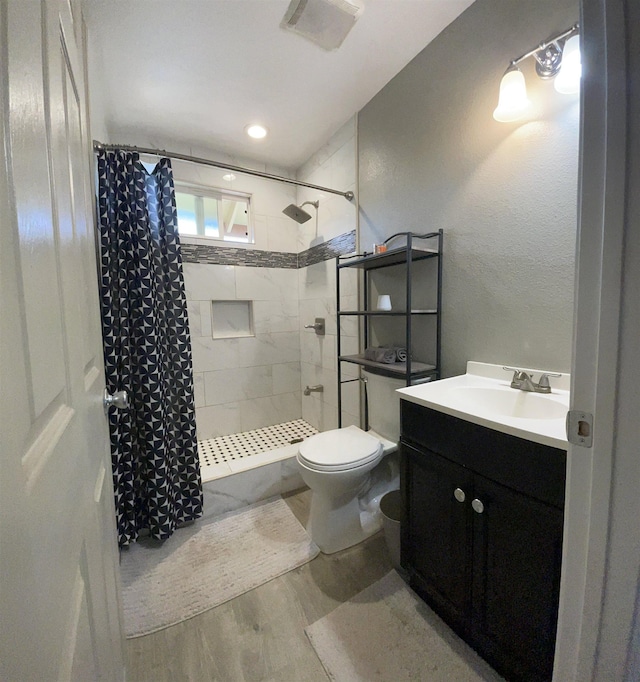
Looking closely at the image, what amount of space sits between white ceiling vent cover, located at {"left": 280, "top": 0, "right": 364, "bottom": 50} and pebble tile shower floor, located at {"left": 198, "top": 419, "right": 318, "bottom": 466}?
7.83ft

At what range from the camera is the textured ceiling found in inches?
50.0

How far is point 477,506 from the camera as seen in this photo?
3.06 feet

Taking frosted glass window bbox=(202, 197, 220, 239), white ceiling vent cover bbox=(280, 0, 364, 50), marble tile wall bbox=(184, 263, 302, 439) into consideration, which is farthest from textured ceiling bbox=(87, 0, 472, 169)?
marble tile wall bbox=(184, 263, 302, 439)

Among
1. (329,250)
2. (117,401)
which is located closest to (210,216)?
(329,250)

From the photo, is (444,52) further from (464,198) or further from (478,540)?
(478,540)

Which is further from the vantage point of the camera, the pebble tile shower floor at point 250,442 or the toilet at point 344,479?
the pebble tile shower floor at point 250,442

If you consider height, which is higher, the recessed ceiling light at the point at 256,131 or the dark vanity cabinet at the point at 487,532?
the recessed ceiling light at the point at 256,131

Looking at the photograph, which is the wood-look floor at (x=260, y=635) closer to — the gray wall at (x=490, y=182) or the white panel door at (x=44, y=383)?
the white panel door at (x=44, y=383)

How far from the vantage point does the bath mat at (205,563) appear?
1227mm

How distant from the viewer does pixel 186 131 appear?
2059 millimetres

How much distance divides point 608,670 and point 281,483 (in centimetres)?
169

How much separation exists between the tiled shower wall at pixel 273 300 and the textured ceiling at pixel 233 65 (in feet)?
→ 1.03

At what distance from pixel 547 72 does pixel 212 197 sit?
2184 millimetres

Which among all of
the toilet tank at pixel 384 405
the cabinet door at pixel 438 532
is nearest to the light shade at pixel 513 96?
the toilet tank at pixel 384 405
